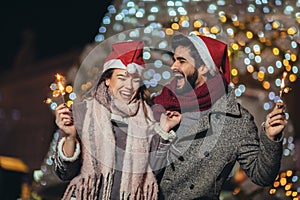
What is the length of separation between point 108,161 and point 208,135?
0.96 feet

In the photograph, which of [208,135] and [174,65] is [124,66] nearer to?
[174,65]

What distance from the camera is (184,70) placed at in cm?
182

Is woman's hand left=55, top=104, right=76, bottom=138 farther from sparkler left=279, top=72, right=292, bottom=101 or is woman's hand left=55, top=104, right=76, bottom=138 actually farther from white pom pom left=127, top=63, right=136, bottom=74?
sparkler left=279, top=72, right=292, bottom=101

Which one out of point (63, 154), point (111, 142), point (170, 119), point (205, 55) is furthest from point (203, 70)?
point (63, 154)

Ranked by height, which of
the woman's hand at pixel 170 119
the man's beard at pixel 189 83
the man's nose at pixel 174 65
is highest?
the man's nose at pixel 174 65

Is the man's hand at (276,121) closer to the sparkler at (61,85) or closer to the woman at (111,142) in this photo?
the woman at (111,142)

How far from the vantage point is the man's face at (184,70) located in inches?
70.8

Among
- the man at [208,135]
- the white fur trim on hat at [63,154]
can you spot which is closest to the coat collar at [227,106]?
the man at [208,135]

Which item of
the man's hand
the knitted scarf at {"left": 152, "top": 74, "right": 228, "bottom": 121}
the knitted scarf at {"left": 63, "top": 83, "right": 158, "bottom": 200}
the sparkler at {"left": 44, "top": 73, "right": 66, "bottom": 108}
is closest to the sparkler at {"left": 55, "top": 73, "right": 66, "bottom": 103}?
the sparkler at {"left": 44, "top": 73, "right": 66, "bottom": 108}

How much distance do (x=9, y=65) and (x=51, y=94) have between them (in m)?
0.57

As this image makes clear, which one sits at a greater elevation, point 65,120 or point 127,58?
point 127,58

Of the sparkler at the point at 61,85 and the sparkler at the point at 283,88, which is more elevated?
the sparkler at the point at 61,85

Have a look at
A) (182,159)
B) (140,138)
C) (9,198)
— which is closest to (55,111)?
(140,138)

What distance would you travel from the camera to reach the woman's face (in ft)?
5.85
